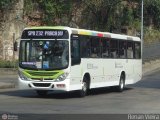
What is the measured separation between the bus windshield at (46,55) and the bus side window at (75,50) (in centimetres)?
33

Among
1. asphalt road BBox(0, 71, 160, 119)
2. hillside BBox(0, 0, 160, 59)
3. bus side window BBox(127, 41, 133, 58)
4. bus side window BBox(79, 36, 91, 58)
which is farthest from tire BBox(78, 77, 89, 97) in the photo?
hillside BBox(0, 0, 160, 59)

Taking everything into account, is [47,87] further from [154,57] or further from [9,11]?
[154,57]

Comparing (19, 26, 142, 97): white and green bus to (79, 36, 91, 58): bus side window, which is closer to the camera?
(19, 26, 142, 97): white and green bus

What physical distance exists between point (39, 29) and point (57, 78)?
7.12ft

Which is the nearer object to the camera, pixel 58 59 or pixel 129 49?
pixel 58 59

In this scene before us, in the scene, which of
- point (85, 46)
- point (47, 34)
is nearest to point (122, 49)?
point (85, 46)

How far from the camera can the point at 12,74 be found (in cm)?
3841

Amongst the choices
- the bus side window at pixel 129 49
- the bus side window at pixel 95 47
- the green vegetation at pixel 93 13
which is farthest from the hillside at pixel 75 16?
the bus side window at pixel 95 47

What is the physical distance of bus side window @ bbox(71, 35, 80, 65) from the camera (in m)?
23.3

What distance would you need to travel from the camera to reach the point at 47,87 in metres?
22.9

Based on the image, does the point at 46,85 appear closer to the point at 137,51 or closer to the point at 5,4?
the point at 137,51

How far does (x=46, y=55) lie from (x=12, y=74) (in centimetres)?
1567

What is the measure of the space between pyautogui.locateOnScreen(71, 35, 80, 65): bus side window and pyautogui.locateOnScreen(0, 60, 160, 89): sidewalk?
6304 millimetres

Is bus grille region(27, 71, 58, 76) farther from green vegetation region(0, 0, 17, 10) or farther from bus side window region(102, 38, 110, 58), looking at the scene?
green vegetation region(0, 0, 17, 10)
